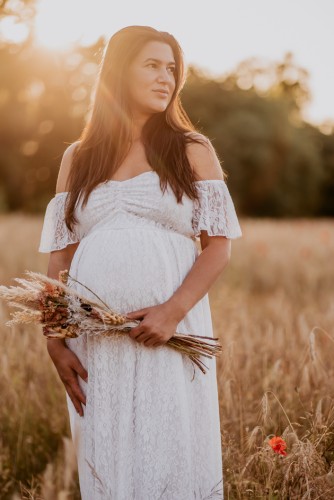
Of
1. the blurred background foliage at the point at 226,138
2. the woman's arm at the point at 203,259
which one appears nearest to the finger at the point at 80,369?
the woman's arm at the point at 203,259

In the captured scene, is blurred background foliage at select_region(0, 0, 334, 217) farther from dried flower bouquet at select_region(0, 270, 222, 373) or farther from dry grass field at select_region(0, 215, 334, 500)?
dried flower bouquet at select_region(0, 270, 222, 373)

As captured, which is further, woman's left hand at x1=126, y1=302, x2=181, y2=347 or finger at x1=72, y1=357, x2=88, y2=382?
finger at x1=72, y1=357, x2=88, y2=382

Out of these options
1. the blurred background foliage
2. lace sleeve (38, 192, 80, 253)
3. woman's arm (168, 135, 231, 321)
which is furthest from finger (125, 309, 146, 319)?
the blurred background foliage

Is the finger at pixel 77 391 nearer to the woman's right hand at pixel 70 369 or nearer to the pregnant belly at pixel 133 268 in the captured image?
the woman's right hand at pixel 70 369

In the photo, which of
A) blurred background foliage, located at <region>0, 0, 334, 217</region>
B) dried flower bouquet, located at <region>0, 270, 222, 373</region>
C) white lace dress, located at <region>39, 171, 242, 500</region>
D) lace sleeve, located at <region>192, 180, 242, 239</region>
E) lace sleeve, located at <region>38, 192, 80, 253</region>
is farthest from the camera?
blurred background foliage, located at <region>0, 0, 334, 217</region>

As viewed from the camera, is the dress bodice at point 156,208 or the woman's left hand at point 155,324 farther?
the dress bodice at point 156,208

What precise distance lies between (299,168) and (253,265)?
99.3 ft

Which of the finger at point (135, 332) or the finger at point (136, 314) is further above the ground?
the finger at point (136, 314)

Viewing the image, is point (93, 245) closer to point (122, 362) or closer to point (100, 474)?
point (122, 362)

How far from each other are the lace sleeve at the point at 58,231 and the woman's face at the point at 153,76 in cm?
52

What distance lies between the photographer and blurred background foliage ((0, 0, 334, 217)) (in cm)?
2955

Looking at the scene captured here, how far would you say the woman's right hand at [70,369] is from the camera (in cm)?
251

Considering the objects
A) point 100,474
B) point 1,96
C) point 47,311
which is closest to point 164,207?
point 47,311

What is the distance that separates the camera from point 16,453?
3627 millimetres
